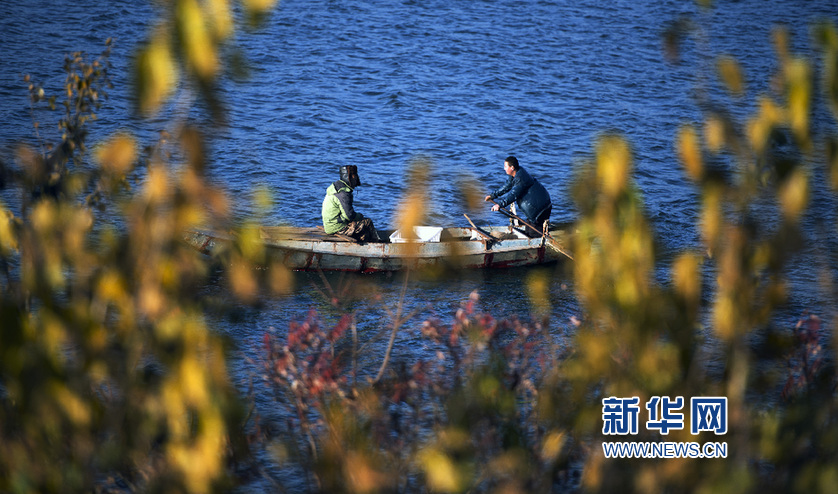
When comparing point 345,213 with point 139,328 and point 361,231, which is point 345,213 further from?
point 139,328

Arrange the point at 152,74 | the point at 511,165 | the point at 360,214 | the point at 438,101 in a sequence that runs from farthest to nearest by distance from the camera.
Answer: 1. the point at 438,101
2. the point at 511,165
3. the point at 360,214
4. the point at 152,74

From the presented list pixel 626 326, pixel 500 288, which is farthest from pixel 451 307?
pixel 626 326

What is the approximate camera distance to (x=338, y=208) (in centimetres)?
1500

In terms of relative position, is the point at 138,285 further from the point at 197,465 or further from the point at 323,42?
the point at 323,42

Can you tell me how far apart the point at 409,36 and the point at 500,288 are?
875 inches

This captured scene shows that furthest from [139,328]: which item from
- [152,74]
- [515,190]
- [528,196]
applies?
[528,196]

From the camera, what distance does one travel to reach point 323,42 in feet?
111

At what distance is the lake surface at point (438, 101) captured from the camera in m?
16.1

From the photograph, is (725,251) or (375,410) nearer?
(725,251)

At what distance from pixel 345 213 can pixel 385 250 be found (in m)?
0.97

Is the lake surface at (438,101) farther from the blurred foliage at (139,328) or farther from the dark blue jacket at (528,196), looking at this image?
the blurred foliage at (139,328)

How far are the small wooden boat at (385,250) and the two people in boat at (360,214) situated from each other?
237 mm

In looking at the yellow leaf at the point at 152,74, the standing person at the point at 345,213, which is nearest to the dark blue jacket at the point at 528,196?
the standing person at the point at 345,213

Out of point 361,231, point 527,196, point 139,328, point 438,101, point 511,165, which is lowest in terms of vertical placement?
point 361,231
